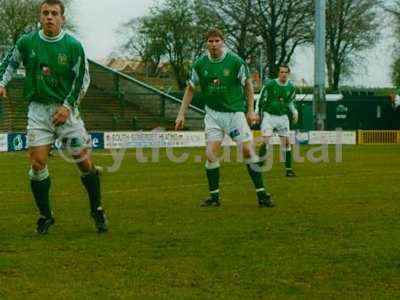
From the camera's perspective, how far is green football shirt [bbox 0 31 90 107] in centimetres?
863

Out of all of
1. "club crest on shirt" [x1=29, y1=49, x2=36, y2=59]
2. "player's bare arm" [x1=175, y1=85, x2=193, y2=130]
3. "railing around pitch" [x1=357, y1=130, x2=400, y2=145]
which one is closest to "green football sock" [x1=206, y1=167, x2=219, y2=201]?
"player's bare arm" [x1=175, y1=85, x2=193, y2=130]

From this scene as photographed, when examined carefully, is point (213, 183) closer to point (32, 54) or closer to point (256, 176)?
point (256, 176)

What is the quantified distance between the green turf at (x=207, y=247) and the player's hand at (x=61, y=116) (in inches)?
43.6

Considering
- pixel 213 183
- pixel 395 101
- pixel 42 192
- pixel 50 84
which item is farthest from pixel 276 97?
pixel 395 101

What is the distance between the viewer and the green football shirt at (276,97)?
59.6ft

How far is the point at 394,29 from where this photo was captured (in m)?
60.2

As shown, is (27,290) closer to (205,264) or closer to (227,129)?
(205,264)

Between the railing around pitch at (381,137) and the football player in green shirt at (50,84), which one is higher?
the football player in green shirt at (50,84)

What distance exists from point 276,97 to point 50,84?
9.98 m

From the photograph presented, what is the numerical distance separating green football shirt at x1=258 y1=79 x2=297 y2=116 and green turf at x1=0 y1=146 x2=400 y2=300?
4106 millimetres

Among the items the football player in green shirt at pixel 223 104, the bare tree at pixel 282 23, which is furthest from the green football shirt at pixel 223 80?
the bare tree at pixel 282 23

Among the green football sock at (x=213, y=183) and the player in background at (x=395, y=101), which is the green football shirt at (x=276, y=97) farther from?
the player in background at (x=395, y=101)

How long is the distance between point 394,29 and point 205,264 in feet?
182

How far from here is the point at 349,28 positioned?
67.3m
